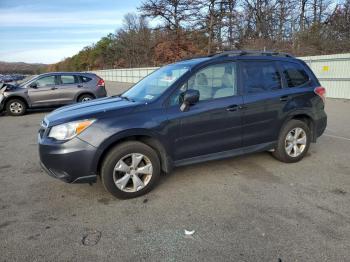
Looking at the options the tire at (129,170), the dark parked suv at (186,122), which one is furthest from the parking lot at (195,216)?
the dark parked suv at (186,122)

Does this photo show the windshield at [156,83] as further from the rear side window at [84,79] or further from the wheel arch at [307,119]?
the rear side window at [84,79]

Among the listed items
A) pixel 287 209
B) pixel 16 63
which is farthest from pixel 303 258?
pixel 16 63

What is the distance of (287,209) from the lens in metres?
3.67

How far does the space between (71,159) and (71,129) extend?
1.19 feet

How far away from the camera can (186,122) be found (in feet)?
13.7

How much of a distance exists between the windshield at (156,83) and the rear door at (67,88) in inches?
311

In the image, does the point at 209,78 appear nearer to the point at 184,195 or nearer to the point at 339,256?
the point at 184,195

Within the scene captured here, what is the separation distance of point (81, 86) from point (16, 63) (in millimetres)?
163011

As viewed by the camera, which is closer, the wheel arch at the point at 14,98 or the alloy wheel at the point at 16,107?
the wheel arch at the point at 14,98

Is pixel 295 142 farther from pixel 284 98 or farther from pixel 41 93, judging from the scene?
pixel 41 93

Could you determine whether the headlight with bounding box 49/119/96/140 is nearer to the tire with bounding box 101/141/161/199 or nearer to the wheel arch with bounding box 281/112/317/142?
the tire with bounding box 101/141/161/199

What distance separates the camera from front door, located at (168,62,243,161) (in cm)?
420

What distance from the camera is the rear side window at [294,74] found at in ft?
17.0

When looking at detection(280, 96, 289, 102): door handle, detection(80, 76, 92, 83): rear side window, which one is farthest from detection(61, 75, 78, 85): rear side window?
detection(280, 96, 289, 102): door handle
